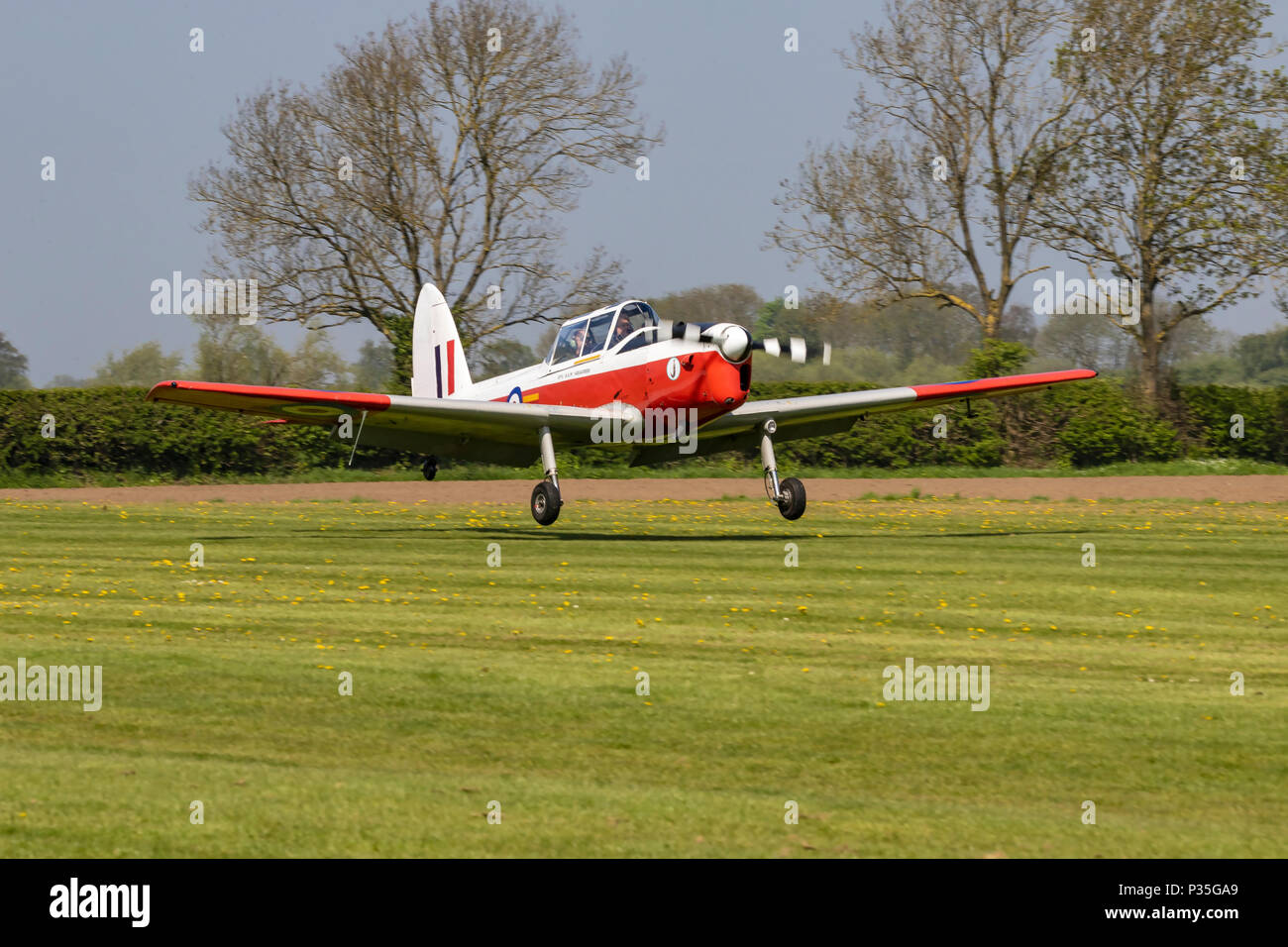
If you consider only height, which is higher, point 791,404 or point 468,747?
point 791,404

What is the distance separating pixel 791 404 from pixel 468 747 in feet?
49.2

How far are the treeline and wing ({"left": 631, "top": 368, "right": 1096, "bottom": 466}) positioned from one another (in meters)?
13.8

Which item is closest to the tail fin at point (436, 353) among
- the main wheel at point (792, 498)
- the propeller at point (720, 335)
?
the propeller at point (720, 335)

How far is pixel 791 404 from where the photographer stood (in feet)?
71.2

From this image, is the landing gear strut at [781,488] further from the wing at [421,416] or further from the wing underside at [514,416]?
the wing at [421,416]

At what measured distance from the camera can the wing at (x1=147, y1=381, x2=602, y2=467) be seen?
18939mm

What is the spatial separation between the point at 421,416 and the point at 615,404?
2.78m

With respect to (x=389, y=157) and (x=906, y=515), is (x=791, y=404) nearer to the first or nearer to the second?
(x=906, y=515)

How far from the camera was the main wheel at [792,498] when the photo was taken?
69.5 feet

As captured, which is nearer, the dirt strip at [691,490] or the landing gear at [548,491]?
the landing gear at [548,491]

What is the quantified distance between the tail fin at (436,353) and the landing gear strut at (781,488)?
6.92 metres

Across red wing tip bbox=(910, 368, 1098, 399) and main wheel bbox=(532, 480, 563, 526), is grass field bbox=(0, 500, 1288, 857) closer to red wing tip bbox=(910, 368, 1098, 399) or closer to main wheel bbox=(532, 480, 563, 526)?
main wheel bbox=(532, 480, 563, 526)
